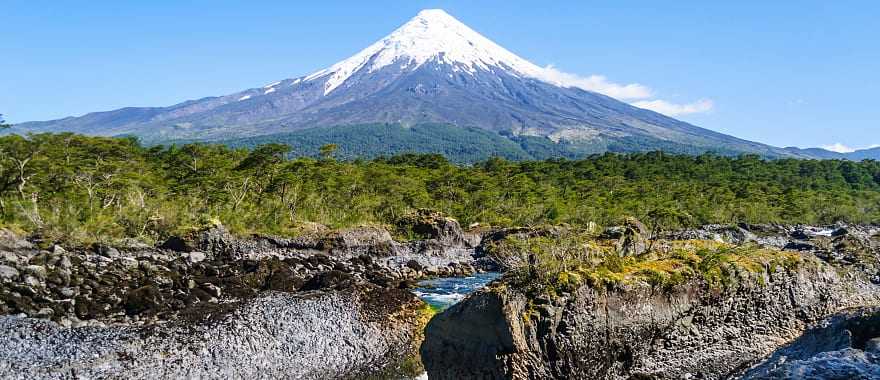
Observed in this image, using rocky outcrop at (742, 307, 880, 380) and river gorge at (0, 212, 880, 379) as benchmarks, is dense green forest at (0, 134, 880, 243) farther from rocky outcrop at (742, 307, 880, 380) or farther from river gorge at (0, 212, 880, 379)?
rocky outcrop at (742, 307, 880, 380)

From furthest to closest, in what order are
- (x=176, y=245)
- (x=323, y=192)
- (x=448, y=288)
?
1. (x=323, y=192)
2. (x=176, y=245)
3. (x=448, y=288)

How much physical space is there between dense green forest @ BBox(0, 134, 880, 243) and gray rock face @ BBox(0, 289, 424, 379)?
1604cm

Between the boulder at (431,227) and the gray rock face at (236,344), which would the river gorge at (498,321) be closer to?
the gray rock face at (236,344)

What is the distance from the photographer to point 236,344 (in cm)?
1309

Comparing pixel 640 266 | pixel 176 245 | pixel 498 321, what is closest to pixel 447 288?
pixel 640 266

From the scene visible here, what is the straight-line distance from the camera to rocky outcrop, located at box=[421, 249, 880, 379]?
940 cm

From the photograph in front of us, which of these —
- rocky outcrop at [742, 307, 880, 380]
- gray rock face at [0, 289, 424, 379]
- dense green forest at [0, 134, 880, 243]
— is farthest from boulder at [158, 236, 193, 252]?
rocky outcrop at [742, 307, 880, 380]

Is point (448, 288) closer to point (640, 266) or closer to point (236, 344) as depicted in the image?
point (236, 344)

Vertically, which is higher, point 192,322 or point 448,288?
point 192,322

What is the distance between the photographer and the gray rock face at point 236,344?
11797mm

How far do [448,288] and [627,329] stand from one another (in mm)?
13450

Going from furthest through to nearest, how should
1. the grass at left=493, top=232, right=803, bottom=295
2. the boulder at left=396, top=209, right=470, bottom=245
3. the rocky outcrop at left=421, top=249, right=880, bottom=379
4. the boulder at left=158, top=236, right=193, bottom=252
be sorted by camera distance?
the boulder at left=396, top=209, right=470, bottom=245, the boulder at left=158, top=236, right=193, bottom=252, the grass at left=493, top=232, right=803, bottom=295, the rocky outcrop at left=421, top=249, right=880, bottom=379

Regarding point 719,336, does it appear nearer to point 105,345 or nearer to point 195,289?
point 105,345

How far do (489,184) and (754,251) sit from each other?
127ft
